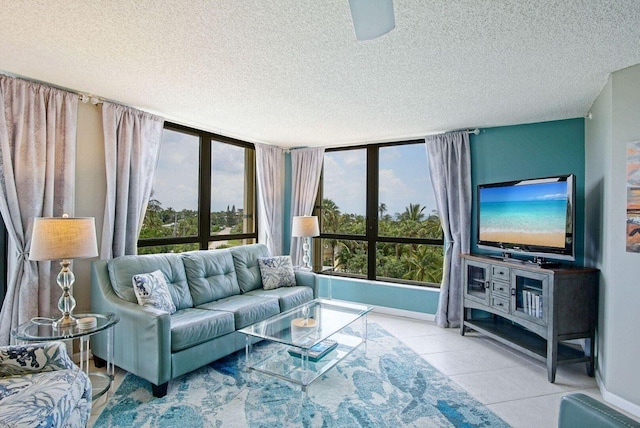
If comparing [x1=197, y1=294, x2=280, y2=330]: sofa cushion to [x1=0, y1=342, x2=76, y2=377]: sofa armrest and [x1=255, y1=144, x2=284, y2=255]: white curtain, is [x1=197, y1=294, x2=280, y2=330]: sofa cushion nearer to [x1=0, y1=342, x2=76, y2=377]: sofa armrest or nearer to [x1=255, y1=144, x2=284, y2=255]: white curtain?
[x1=0, y1=342, x2=76, y2=377]: sofa armrest

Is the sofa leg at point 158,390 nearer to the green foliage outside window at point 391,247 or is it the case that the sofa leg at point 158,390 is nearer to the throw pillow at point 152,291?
the throw pillow at point 152,291

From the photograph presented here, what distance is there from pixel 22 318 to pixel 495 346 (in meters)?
4.15

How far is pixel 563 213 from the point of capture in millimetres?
2850

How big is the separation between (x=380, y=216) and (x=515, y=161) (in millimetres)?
1740

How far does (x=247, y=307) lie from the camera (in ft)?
9.99

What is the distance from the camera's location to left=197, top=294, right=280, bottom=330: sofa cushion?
2947mm

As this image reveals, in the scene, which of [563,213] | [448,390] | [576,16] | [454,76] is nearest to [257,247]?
[448,390]

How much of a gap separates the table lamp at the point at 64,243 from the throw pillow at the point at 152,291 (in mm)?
428

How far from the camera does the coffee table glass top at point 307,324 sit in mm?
2483

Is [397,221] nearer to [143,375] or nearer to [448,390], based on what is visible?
[448,390]

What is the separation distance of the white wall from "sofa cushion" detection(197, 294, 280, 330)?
2.72 metres

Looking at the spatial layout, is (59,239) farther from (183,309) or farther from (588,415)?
(588,415)

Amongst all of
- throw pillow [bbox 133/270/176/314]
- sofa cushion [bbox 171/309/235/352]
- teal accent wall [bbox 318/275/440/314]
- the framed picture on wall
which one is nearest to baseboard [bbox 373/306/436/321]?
teal accent wall [bbox 318/275/440/314]

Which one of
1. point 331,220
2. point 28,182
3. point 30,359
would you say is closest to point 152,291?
point 30,359
